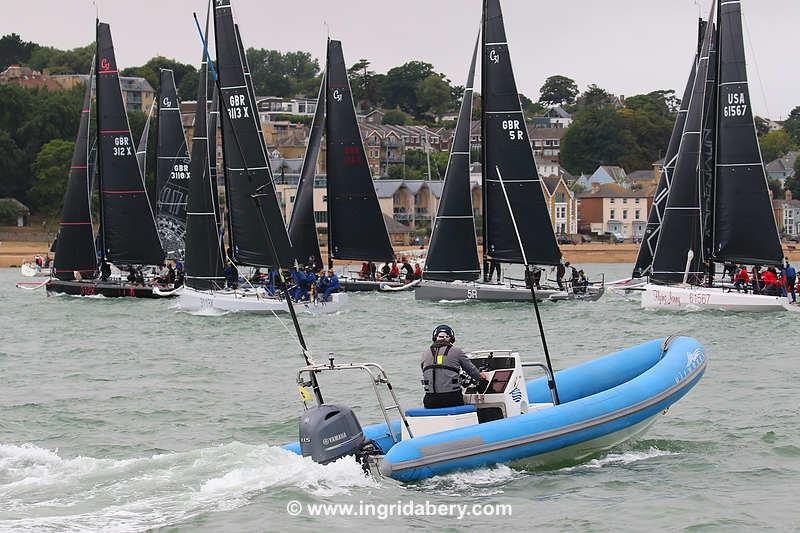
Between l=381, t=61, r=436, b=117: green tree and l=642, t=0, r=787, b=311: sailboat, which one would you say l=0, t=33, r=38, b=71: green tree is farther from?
l=642, t=0, r=787, b=311: sailboat

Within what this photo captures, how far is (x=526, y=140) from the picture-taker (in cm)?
4369

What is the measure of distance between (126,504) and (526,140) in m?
→ 31.4

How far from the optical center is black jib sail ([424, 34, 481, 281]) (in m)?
44.2

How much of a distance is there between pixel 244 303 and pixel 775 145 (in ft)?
461

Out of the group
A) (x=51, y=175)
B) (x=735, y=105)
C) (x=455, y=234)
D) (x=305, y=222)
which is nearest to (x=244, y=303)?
(x=455, y=234)

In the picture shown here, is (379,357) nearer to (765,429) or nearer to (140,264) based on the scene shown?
(765,429)

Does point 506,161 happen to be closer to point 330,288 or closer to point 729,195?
point 330,288

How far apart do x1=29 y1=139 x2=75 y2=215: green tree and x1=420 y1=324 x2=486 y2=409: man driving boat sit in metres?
84.3

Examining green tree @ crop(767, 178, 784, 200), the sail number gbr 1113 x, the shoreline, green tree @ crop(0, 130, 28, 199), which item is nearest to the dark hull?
the sail number gbr 1113 x

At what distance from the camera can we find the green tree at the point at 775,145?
16762cm

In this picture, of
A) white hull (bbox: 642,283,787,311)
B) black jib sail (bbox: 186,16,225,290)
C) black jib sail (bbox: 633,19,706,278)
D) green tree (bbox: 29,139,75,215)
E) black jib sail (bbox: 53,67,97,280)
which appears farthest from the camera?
green tree (bbox: 29,139,75,215)

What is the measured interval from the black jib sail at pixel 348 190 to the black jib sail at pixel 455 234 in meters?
5.56

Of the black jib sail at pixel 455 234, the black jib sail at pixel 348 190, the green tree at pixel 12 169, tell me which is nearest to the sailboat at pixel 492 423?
the black jib sail at pixel 455 234

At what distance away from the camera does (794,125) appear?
189750 mm
